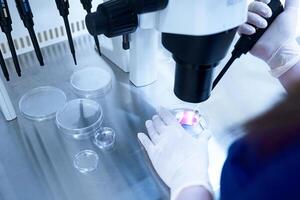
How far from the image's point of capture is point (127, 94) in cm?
90

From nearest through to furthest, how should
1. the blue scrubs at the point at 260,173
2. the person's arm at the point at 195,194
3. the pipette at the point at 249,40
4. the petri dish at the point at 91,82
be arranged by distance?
the blue scrubs at the point at 260,173 < the person's arm at the point at 195,194 < the pipette at the point at 249,40 < the petri dish at the point at 91,82

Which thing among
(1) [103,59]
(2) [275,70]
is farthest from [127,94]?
(2) [275,70]

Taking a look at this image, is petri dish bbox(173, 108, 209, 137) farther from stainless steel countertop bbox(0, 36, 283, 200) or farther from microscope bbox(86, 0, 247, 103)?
microscope bbox(86, 0, 247, 103)

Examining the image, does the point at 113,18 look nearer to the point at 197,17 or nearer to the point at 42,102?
the point at 197,17

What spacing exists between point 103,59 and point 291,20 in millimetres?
567

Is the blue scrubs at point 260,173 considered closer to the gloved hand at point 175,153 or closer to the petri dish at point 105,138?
the gloved hand at point 175,153

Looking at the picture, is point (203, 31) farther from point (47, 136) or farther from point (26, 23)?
point (47, 136)

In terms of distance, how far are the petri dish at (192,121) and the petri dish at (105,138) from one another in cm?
18

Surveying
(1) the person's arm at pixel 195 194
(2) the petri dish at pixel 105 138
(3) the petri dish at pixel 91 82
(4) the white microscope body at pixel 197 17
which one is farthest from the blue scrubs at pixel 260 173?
(3) the petri dish at pixel 91 82

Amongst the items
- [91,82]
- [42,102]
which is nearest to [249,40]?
[91,82]

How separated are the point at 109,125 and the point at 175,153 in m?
0.21

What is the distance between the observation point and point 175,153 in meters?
0.70

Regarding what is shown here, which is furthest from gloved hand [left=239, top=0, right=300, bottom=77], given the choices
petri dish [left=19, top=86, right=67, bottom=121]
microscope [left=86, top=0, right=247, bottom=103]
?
petri dish [left=19, top=86, right=67, bottom=121]

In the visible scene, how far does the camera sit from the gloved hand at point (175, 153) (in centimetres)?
65
